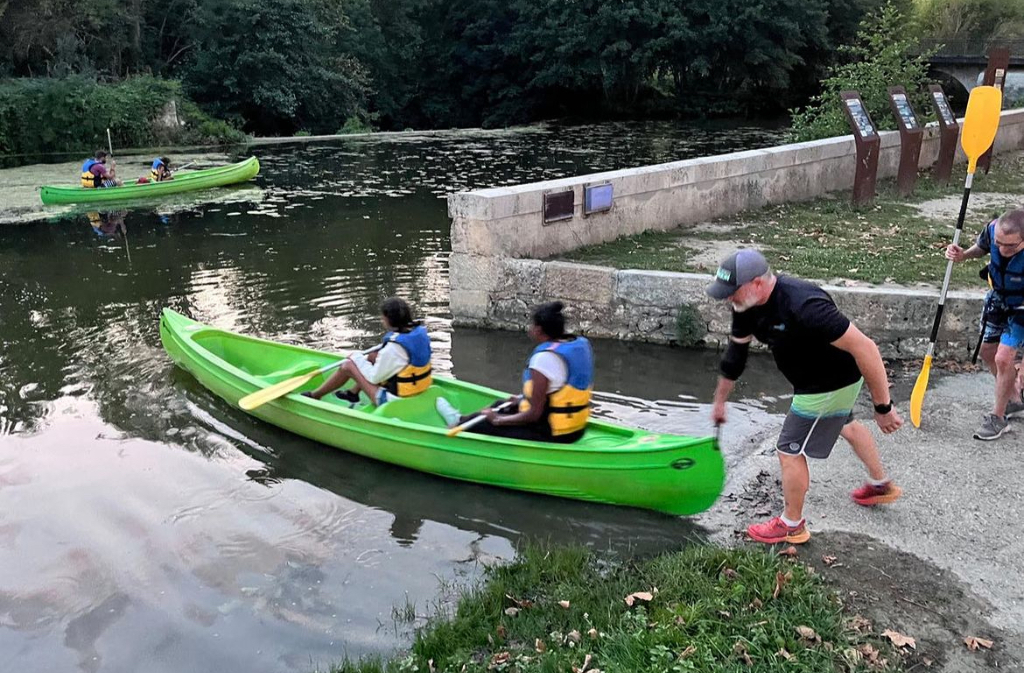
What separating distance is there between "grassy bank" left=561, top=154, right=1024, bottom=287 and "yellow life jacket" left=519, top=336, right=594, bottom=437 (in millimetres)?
3753

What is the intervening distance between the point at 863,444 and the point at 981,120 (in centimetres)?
359

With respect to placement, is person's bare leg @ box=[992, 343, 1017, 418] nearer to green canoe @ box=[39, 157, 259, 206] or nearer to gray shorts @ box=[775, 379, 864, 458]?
gray shorts @ box=[775, 379, 864, 458]

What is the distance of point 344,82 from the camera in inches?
1438

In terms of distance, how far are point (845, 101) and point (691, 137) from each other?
812 inches

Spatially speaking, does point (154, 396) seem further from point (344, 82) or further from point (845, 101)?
point (344, 82)

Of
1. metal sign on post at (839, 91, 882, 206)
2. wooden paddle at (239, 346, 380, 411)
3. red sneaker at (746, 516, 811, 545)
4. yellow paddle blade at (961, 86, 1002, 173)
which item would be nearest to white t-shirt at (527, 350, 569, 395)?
red sneaker at (746, 516, 811, 545)

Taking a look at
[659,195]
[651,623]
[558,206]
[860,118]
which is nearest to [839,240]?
[659,195]

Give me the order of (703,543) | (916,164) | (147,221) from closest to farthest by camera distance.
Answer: (703,543) → (916,164) → (147,221)

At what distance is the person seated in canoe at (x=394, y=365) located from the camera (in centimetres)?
660

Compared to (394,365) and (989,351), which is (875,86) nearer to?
(989,351)

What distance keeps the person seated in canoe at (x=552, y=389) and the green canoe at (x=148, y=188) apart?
1443 centimetres

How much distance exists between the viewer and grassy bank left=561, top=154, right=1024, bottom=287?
896 centimetres

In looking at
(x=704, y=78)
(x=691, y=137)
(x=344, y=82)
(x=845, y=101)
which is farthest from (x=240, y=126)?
(x=845, y=101)

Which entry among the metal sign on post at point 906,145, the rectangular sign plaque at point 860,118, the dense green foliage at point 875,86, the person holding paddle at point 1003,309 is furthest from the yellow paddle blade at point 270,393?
the dense green foliage at point 875,86
